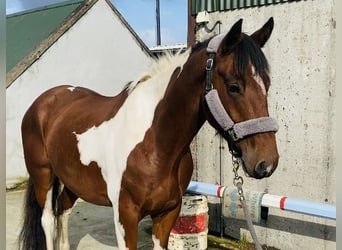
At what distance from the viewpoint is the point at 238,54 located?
1.65 m

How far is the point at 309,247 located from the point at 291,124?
1.02m

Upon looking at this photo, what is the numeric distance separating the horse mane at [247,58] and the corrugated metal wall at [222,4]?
75.5 inches

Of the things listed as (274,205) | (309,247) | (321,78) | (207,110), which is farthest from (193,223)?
(207,110)

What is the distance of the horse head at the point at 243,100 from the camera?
158 centimetres

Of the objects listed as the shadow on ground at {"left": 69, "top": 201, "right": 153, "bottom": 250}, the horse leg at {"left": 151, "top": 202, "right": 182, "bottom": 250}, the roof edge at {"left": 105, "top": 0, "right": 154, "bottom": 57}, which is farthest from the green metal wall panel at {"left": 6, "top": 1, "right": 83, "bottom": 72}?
the horse leg at {"left": 151, "top": 202, "right": 182, "bottom": 250}

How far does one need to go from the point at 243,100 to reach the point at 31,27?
7.76 metres

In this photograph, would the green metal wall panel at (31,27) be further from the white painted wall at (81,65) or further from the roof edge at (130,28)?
the roof edge at (130,28)

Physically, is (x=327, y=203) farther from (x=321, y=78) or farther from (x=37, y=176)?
(x=37, y=176)

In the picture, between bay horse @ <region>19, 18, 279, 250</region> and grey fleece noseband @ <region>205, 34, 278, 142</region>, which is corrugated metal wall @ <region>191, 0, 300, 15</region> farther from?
grey fleece noseband @ <region>205, 34, 278, 142</region>

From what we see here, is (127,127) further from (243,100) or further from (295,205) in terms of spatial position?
(295,205)

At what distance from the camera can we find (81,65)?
6.84m

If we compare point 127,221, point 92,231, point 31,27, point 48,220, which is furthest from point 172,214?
point 31,27

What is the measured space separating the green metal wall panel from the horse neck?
5706 mm

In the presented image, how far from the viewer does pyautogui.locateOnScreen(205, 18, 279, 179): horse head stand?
158cm
